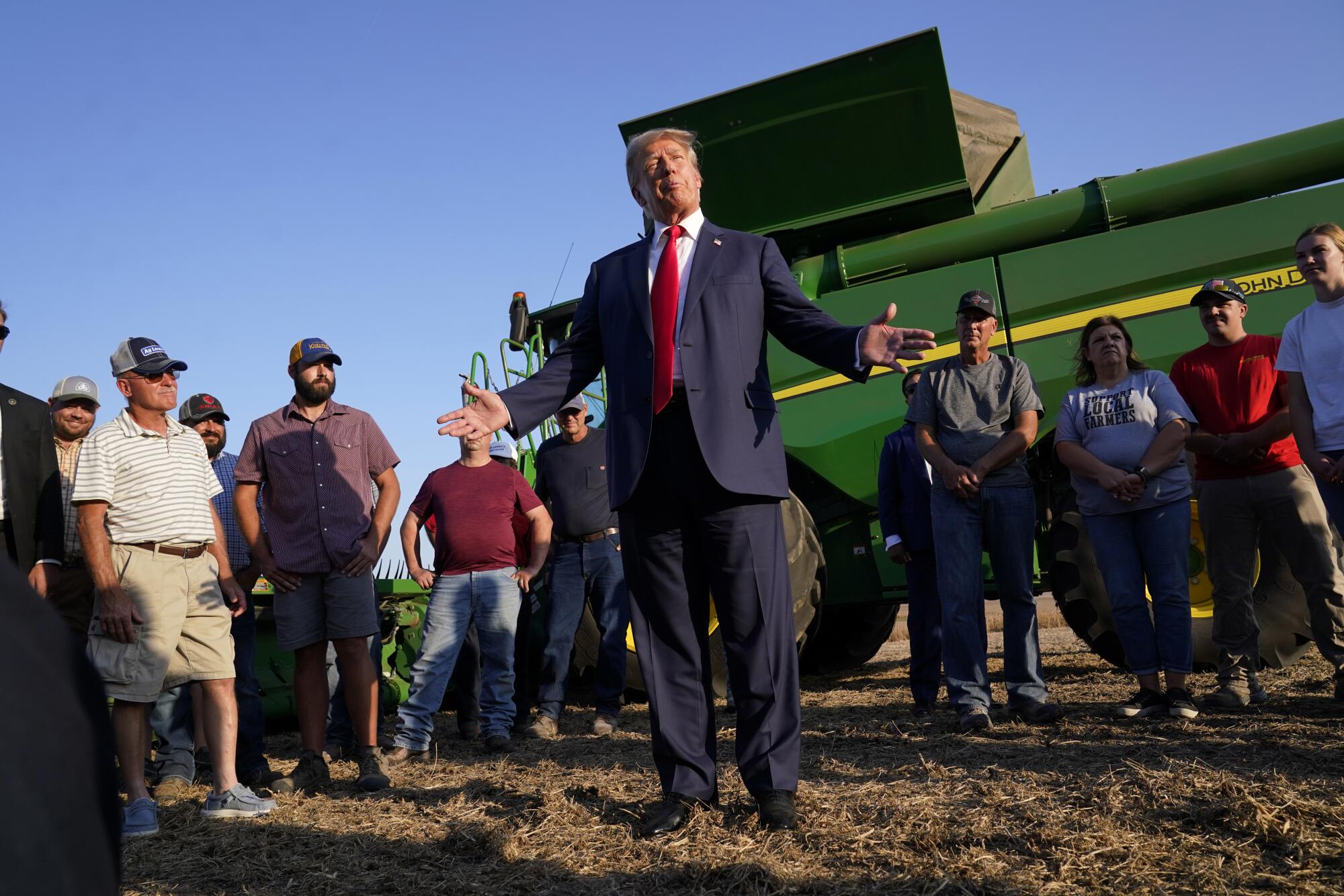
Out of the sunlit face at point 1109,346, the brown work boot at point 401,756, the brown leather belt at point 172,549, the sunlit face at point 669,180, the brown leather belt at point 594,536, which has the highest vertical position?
the sunlit face at point 669,180

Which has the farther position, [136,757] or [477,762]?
[477,762]

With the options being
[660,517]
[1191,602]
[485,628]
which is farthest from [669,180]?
[1191,602]

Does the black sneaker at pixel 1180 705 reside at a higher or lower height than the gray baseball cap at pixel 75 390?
lower

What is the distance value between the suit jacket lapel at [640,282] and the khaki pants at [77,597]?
279 centimetres

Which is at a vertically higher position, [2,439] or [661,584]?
[2,439]

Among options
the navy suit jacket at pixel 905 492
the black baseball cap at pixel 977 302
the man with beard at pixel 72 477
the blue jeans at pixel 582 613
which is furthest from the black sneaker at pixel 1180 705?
the man with beard at pixel 72 477

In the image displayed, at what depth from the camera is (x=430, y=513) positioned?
6.45m

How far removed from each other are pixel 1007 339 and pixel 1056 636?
16.2 ft

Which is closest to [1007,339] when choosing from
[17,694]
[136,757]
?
[136,757]

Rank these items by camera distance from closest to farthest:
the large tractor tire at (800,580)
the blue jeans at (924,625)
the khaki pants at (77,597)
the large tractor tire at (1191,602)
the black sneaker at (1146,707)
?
the khaki pants at (77,597)
the black sneaker at (1146,707)
the large tractor tire at (1191,602)
the blue jeans at (924,625)
the large tractor tire at (800,580)

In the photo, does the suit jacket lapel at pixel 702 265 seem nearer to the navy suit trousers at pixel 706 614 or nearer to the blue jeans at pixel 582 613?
the navy suit trousers at pixel 706 614

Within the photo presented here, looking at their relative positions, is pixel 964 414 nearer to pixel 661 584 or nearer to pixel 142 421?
pixel 661 584

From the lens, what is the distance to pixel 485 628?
6.07 metres

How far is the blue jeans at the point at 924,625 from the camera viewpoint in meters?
5.93
